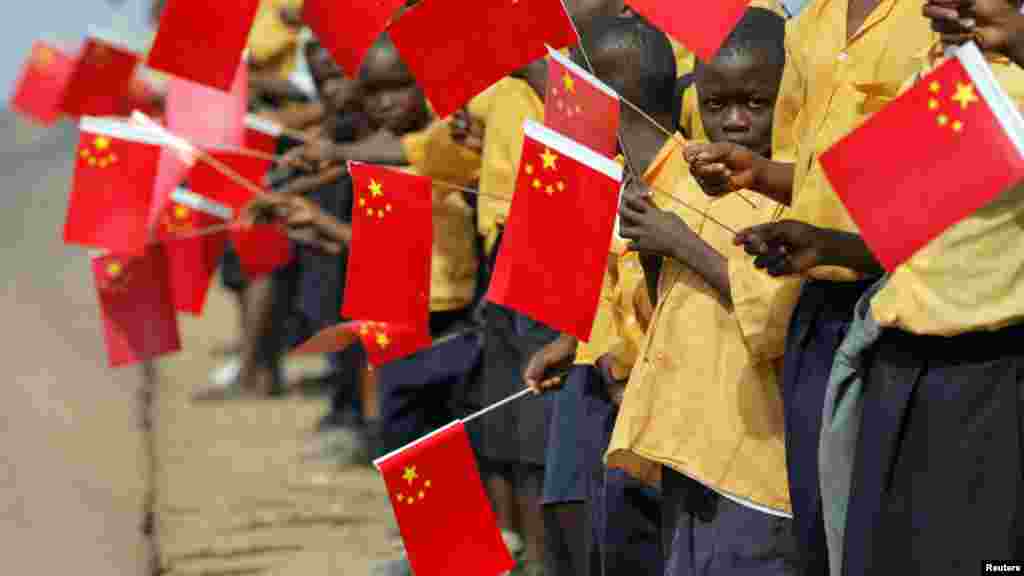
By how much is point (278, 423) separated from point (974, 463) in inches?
314

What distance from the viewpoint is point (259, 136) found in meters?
8.79

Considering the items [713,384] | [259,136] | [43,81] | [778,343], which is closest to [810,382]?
[778,343]

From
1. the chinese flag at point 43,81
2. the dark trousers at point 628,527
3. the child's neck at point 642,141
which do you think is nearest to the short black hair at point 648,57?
the child's neck at point 642,141

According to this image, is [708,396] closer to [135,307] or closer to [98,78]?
[135,307]

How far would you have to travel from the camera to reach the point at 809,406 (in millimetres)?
4457

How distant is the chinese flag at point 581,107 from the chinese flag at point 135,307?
10.7 feet

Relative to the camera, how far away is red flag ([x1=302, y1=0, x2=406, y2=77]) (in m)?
5.49

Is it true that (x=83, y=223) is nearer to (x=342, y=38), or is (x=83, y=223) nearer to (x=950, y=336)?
(x=342, y=38)

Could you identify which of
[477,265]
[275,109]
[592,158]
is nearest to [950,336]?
[592,158]

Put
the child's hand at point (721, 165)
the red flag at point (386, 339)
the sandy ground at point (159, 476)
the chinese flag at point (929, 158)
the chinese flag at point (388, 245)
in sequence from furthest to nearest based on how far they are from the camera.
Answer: the sandy ground at point (159, 476), the red flag at point (386, 339), the chinese flag at point (388, 245), the child's hand at point (721, 165), the chinese flag at point (929, 158)

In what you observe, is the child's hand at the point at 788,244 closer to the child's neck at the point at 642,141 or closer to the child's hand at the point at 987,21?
the child's hand at the point at 987,21

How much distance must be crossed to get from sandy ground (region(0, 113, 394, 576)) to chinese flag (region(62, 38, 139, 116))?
1.39 m

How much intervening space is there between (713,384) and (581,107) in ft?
2.12

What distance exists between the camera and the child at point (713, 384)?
4.69 m
